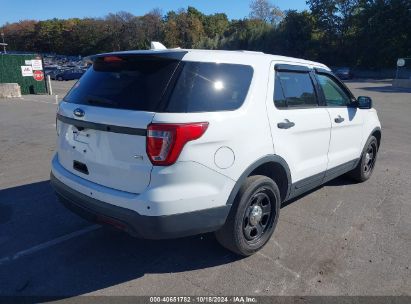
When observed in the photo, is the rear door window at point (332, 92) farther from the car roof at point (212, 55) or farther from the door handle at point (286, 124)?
the door handle at point (286, 124)

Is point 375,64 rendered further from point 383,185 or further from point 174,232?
point 174,232

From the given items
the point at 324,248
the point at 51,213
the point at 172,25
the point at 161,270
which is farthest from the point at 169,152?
the point at 172,25

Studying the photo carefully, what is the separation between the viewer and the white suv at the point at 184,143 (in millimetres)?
2814

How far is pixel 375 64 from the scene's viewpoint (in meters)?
49.4

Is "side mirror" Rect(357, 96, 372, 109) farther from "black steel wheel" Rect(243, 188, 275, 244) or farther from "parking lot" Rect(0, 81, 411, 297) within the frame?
"black steel wheel" Rect(243, 188, 275, 244)

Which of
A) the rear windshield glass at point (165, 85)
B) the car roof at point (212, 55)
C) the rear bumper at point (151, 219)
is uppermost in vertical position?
the car roof at point (212, 55)

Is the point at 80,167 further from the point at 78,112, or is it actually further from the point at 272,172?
the point at 272,172

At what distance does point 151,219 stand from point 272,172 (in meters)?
1.48

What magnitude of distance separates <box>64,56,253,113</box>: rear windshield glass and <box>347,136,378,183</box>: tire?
294cm

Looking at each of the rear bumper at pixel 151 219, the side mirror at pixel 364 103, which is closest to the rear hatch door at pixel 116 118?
the rear bumper at pixel 151 219

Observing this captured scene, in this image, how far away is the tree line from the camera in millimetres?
47438

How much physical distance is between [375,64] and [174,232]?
174 ft

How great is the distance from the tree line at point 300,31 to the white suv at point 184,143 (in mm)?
50564

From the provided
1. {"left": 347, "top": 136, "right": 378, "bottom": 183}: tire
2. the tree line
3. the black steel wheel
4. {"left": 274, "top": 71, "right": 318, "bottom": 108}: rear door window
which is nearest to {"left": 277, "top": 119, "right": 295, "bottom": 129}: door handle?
{"left": 274, "top": 71, "right": 318, "bottom": 108}: rear door window
